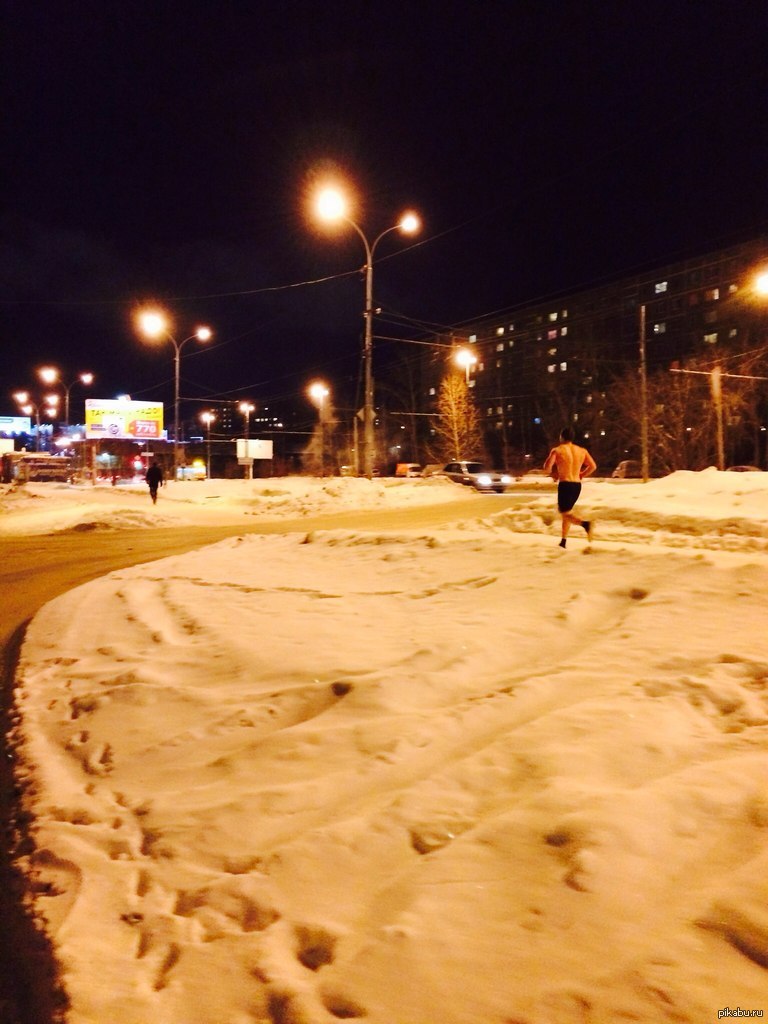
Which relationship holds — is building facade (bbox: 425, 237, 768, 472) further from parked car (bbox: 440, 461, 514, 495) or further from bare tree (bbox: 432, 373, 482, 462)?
parked car (bbox: 440, 461, 514, 495)

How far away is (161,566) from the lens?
11.5m

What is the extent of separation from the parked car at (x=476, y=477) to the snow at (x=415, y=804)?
29682mm

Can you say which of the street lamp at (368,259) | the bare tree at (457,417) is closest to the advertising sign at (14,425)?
the bare tree at (457,417)

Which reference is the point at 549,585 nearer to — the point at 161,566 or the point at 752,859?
the point at 752,859

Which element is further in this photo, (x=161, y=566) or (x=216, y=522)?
(x=216, y=522)

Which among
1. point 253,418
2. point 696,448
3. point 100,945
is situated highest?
point 253,418

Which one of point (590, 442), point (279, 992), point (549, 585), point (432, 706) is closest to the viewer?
point (279, 992)

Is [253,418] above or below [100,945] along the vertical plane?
above

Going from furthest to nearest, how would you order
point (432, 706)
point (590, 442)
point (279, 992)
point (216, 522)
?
point (590, 442) → point (216, 522) → point (432, 706) → point (279, 992)

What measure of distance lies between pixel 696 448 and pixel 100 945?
188 feet

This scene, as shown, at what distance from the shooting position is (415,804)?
3.37 meters

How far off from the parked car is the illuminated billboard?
3028 centimetres

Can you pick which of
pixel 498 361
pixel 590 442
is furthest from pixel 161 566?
pixel 498 361

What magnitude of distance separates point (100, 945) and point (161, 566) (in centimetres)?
927
